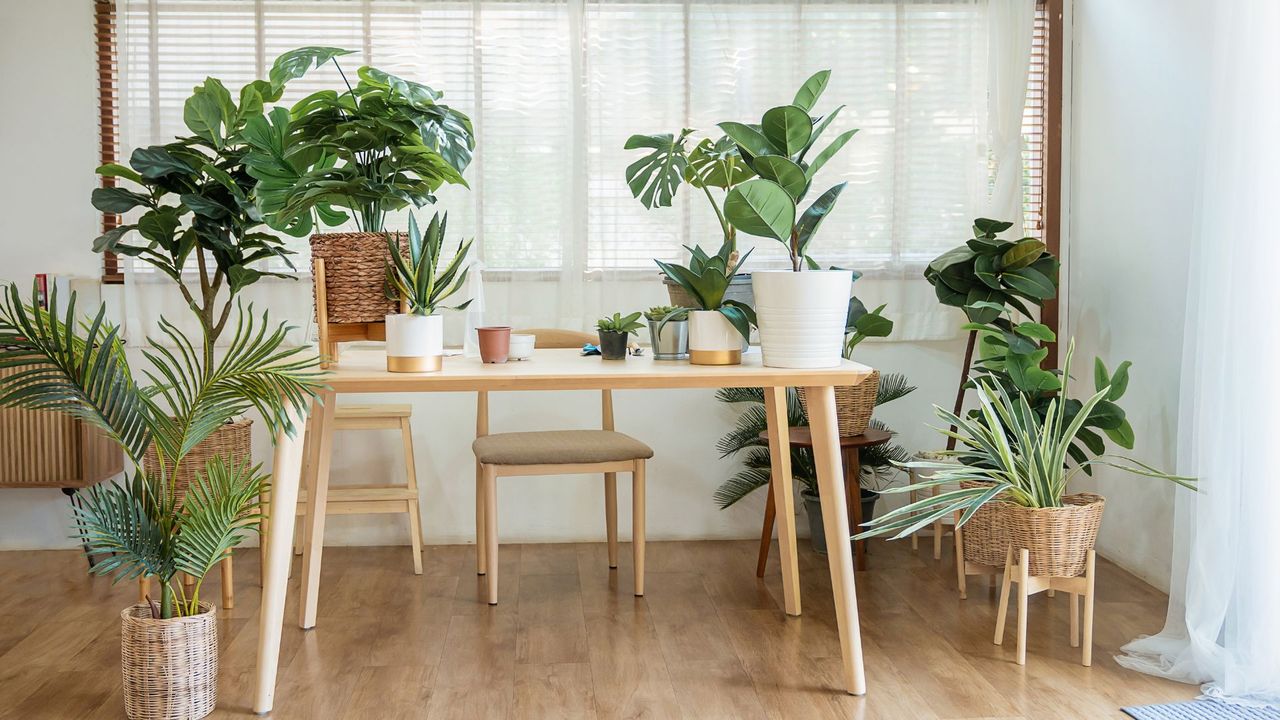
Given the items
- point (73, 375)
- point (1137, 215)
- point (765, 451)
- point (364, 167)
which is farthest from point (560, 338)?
point (1137, 215)

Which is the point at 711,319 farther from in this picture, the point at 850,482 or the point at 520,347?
the point at 850,482

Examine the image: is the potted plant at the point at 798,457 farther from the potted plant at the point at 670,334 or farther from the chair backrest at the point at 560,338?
the potted plant at the point at 670,334

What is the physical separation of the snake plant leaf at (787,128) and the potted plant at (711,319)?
0.30 metres

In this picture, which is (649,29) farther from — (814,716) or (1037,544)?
(814,716)

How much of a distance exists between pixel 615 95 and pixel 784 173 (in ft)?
5.44

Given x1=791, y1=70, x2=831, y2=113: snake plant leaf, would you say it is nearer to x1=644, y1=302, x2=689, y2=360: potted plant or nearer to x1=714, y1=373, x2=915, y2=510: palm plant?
x1=644, y1=302, x2=689, y2=360: potted plant

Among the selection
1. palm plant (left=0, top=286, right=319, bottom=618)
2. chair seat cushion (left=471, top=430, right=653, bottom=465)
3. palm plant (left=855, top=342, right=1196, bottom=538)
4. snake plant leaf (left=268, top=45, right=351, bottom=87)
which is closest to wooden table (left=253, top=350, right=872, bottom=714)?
palm plant (left=0, top=286, right=319, bottom=618)

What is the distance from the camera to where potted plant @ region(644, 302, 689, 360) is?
2545mm

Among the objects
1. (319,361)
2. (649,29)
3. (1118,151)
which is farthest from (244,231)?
(1118,151)

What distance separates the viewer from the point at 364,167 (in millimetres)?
2379

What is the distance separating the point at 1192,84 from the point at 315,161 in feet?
→ 8.22

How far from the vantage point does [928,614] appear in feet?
9.98

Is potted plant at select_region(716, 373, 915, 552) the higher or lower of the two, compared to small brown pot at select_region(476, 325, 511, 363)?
lower

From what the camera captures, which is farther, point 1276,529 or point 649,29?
point 649,29
